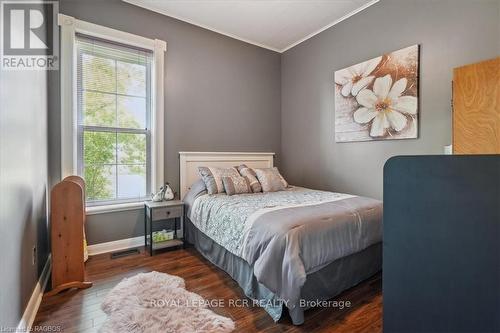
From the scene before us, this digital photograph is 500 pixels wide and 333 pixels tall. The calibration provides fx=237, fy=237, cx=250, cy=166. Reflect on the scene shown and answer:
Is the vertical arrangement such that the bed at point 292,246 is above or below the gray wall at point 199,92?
below

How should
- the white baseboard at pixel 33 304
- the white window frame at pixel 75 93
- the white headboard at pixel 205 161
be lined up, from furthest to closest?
1. the white headboard at pixel 205 161
2. the white window frame at pixel 75 93
3. the white baseboard at pixel 33 304

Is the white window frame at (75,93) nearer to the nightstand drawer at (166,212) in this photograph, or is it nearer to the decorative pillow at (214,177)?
the nightstand drawer at (166,212)

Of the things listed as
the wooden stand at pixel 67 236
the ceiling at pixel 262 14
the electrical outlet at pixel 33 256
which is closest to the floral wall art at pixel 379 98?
the ceiling at pixel 262 14

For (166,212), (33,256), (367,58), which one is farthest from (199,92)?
(33,256)

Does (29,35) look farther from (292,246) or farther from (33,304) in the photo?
(292,246)

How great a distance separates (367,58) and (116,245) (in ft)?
12.5

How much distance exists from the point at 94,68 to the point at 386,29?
11.2 ft

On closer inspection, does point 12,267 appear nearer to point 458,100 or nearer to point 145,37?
point 145,37

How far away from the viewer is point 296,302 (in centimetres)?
151

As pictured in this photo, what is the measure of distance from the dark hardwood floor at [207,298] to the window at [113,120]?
2.89 ft

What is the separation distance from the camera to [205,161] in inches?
135

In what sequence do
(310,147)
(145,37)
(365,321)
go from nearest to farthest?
(365,321), (145,37), (310,147)

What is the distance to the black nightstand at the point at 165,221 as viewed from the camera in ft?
8.87

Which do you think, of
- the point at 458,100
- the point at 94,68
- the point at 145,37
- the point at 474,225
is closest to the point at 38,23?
the point at 94,68
